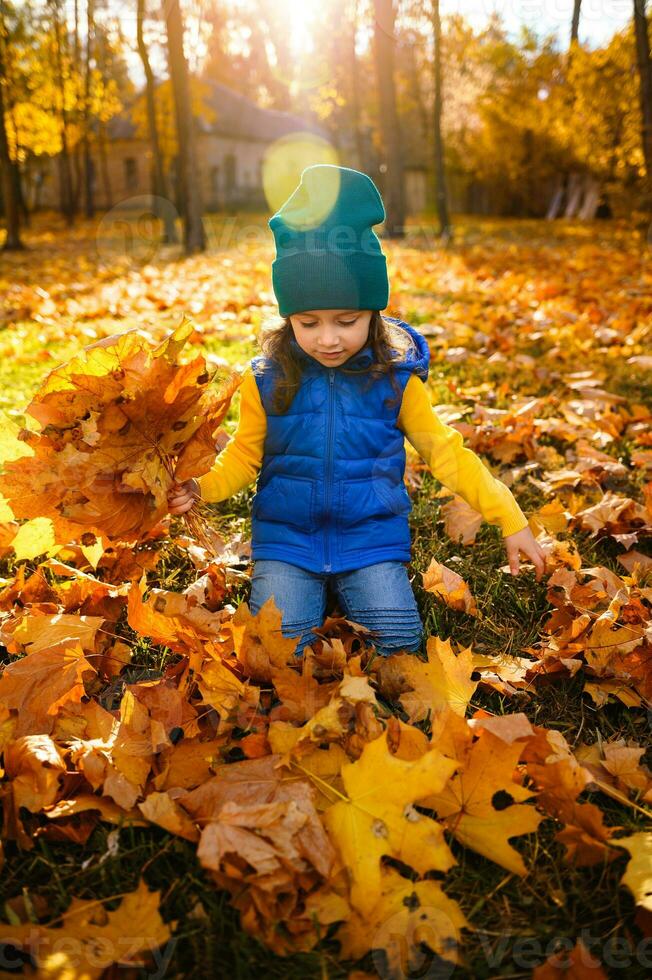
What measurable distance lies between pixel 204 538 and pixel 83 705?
0.54 meters

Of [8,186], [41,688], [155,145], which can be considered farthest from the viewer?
[155,145]

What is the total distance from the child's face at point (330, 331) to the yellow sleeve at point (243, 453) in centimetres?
23

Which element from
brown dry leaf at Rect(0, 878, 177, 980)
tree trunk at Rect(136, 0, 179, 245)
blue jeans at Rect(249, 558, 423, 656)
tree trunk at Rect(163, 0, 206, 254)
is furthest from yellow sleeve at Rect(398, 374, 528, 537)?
tree trunk at Rect(136, 0, 179, 245)

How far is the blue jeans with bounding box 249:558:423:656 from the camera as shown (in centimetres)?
212

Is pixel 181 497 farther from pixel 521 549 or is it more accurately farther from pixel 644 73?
pixel 644 73

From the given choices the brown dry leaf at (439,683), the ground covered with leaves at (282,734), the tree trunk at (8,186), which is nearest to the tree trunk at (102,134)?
the tree trunk at (8,186)

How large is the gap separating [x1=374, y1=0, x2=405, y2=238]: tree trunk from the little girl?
12849 millimetres

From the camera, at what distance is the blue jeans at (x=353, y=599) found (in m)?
2.12

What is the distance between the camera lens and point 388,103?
14156 mm

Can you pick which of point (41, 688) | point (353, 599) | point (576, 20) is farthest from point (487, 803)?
point (576, 20)

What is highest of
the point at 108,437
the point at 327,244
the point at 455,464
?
the point at 327,244

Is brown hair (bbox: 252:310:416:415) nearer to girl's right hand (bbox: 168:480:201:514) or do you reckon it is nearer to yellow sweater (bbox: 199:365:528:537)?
yellow sweater (bbox: 199:365:528:537)

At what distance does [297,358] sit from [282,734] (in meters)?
1.18

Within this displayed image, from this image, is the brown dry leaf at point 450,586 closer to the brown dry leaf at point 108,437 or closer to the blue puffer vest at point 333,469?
the blue puffer vest at point 333,469
